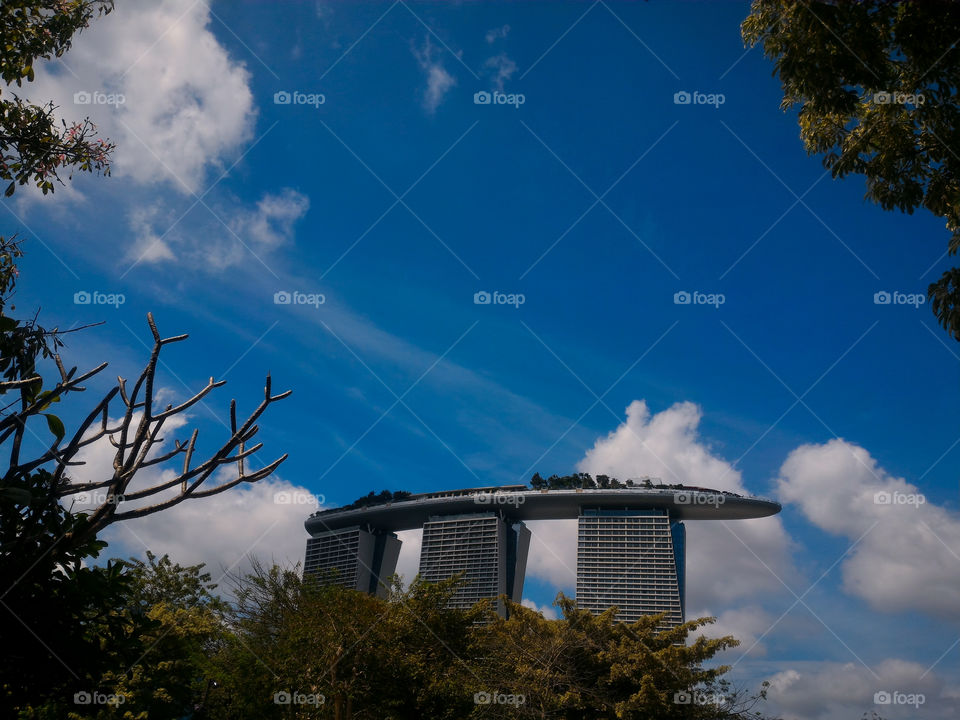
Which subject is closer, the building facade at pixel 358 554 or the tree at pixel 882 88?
the tree at pixel 882 88

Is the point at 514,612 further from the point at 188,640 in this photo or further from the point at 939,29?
the point at 939,29

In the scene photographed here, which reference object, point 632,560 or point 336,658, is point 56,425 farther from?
point 632,560

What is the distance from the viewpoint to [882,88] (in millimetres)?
8180

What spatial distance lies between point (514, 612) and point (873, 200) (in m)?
20.5

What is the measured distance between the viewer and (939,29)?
24.6 ft

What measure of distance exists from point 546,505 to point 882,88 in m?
107

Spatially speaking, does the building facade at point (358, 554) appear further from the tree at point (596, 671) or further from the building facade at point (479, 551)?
the tree at point (596, 671)
